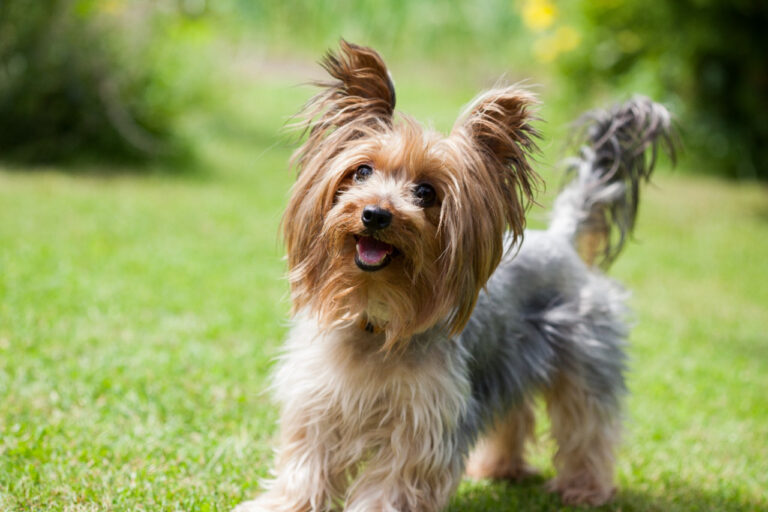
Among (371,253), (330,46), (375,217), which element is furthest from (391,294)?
(330,46)

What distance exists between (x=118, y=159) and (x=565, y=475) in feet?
26.1

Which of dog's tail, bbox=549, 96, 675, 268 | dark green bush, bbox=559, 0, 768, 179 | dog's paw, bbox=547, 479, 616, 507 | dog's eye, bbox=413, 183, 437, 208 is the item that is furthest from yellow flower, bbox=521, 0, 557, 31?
dog's eye, bbox=413, 183, 437, 208

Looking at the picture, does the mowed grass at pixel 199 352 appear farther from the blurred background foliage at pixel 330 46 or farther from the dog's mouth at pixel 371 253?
the blurred background foliage at pixel 330 46

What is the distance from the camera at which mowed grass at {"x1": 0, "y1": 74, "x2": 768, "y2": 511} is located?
3910 millimetres

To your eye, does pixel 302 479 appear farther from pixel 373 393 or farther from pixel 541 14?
pixel 541 14

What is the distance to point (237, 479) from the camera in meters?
3.90

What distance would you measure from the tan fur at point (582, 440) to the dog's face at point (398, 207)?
4.18ft

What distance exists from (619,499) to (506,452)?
626 millimetres

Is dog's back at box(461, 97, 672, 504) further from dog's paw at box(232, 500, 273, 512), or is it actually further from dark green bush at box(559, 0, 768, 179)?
dark green bush at box(559, 0, 768, 179)

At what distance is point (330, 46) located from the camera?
11.6 m

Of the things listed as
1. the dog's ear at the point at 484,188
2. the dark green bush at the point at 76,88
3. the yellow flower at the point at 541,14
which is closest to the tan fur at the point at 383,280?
the dog's ear at the point at 484,188

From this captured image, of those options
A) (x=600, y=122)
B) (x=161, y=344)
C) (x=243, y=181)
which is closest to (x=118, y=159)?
(x=243, y=181)

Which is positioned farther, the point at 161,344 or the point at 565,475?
the point at 161,344

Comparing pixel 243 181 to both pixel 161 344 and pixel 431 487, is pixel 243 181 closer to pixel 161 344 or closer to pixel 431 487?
pixel 161 344
